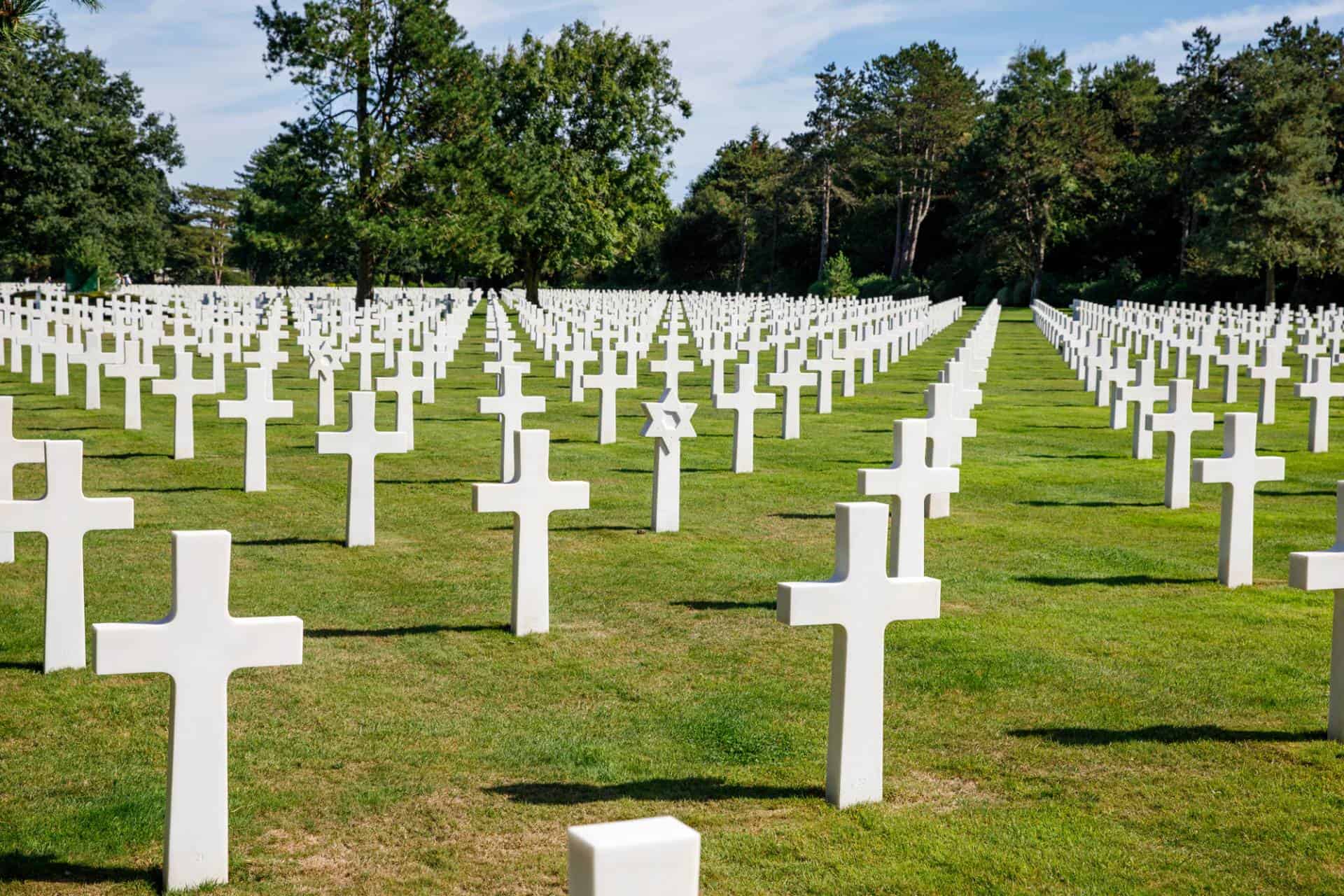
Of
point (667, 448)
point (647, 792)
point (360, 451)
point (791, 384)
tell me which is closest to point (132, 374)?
point (791, 384)

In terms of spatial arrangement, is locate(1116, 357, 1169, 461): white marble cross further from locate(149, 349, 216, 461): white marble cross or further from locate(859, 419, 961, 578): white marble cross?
locate(149, 349, 216, 461): white marble cross

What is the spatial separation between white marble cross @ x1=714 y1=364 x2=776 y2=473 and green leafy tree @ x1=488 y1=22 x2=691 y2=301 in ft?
144

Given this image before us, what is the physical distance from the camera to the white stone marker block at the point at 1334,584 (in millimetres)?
5258

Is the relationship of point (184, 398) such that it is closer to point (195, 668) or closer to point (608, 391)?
point (608, 391)

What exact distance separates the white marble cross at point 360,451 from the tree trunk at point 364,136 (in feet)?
119

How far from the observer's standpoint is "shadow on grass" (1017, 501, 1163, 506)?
11.9 meters

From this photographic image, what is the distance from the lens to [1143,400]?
48.2ft

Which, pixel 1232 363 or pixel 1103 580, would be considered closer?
pixel 1103 580

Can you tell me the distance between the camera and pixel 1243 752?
18.0ft

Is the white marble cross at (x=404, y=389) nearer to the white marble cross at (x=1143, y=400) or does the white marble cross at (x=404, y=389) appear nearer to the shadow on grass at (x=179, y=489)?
the shadow on grass at (x=179, y=489)

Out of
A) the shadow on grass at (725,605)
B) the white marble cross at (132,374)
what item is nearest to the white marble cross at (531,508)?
the shadow on grass at (725,605)

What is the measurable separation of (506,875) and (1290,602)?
5562 millimetres

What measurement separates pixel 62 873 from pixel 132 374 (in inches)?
490

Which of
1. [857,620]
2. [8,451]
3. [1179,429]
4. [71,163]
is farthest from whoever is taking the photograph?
[71,163]
